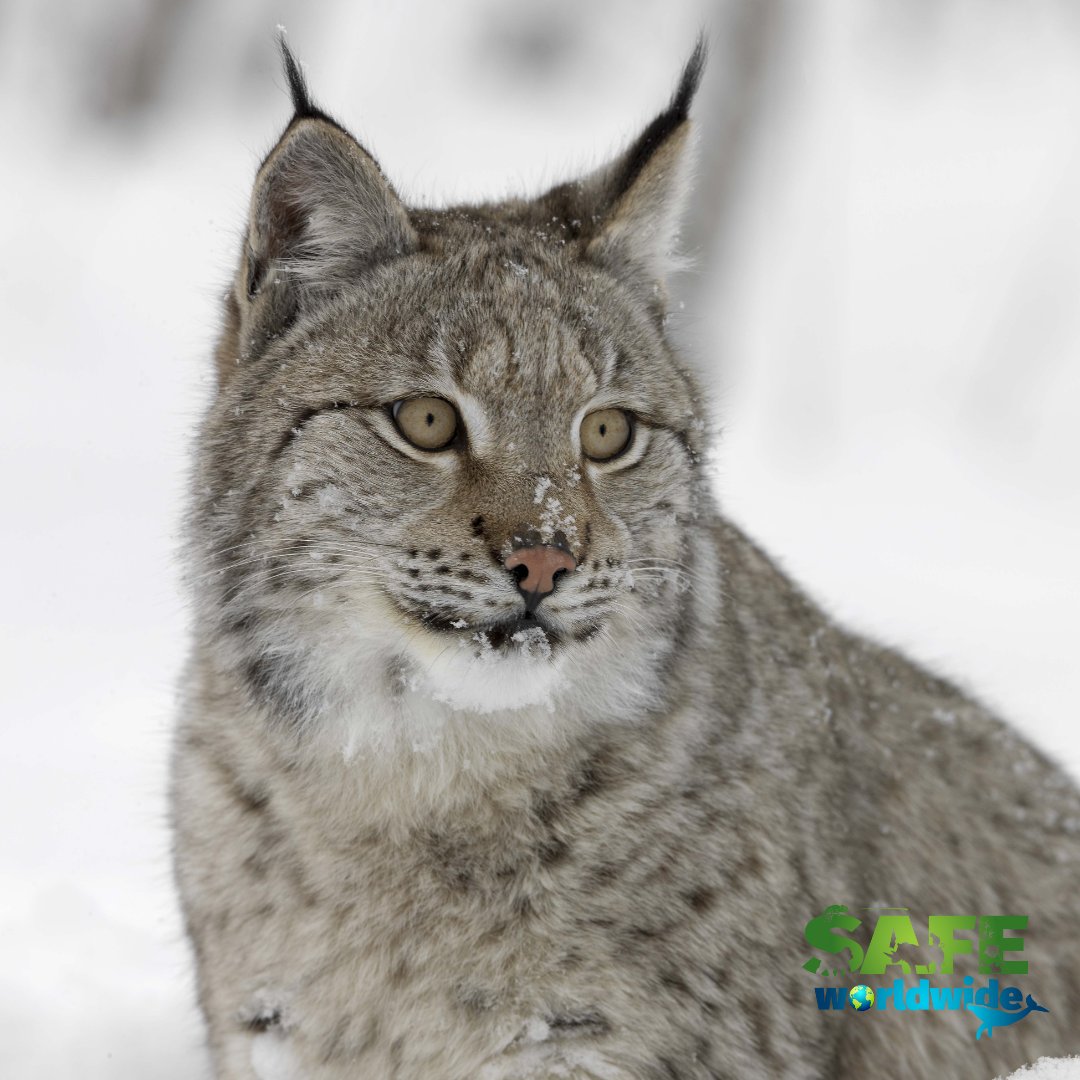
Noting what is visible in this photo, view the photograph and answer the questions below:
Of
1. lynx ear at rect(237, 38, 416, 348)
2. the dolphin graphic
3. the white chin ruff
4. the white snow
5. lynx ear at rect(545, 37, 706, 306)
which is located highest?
lynx ear at rect(545, 37, 706, 306)

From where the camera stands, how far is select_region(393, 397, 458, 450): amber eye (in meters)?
3.68

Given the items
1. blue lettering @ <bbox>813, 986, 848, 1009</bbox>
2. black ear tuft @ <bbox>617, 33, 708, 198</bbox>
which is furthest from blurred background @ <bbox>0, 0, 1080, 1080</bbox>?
blue lettering @ <bbox>813, 986, 848, 1009</bbox>

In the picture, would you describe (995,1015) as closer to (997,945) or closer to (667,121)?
(997,945)

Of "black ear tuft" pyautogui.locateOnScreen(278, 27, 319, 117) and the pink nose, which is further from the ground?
"black ear tuft" pyautogui.locateOnScreen(278, 27, 319, 117)

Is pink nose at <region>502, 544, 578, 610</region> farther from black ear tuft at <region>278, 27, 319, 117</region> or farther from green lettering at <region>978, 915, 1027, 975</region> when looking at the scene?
green lettering at <region>978, 915, 1027, 975</region>

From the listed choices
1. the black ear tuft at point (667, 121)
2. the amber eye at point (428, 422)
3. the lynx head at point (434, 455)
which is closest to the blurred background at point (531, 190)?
the lynx head at point (434, 455)

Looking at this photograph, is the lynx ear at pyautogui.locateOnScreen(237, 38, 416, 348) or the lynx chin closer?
the lynx chin

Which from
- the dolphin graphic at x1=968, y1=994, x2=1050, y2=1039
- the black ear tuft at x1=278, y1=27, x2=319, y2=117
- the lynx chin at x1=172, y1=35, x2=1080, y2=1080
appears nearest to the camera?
the lynx chin at x1=172, y1=35, x2=1080, y2=1080

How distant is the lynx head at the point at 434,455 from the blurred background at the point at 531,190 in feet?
1.42

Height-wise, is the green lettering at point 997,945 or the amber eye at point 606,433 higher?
the amber eye at point 606,433

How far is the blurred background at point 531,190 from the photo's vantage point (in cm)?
663

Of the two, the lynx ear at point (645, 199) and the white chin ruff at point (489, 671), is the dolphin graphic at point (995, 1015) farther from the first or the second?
the lynx ear at point (645, 199)

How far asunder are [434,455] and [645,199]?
108 cm

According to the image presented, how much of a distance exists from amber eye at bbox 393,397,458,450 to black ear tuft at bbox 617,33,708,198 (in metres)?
0.98
